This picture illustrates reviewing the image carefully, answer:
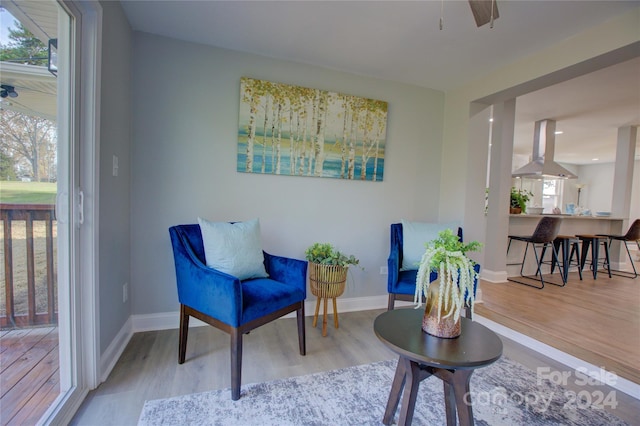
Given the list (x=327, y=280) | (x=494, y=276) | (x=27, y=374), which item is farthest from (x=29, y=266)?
(x=494, y=276)

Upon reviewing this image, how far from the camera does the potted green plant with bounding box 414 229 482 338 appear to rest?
133 centimetres

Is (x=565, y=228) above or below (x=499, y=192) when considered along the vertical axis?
below

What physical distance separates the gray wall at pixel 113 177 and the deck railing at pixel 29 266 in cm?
31

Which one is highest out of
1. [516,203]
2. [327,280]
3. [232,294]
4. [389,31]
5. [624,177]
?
[389,31]

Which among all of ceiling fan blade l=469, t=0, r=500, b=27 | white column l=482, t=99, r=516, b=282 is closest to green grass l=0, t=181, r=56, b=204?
ceiling fan blade l=469, t=0, r=500, b=27

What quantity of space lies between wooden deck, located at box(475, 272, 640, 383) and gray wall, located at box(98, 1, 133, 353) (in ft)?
9.90

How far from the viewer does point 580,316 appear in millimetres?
2715

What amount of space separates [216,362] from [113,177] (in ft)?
4.58

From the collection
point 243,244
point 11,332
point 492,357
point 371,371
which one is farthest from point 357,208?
point 11,332

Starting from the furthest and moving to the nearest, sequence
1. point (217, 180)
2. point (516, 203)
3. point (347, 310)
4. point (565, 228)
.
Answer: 1. point (565, 228)
2. point (516, 203)
3. point (347, 310)
4. point (217, 180)

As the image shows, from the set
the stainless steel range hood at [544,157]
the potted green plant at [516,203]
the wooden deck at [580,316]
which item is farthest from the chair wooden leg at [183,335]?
the stainless steel range hood at [544,157]

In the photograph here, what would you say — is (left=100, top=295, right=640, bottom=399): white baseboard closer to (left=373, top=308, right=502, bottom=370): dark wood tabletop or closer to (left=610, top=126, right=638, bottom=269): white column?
(left=373, top=308, right=502, bottom=370): dark wood tabletop

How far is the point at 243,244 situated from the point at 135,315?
3.82 feet

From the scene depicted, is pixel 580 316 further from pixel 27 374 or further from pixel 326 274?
pixel 27 374
